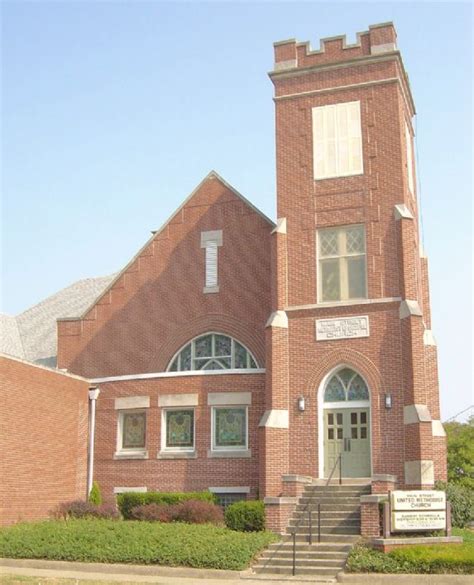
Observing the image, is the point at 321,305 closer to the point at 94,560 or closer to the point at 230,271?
the point at 230,271

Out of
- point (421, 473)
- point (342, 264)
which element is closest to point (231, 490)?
point (421, 473)

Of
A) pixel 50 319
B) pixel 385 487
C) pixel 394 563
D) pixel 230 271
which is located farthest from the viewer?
pixel 50 319

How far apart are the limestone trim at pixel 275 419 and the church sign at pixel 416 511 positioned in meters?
5.26

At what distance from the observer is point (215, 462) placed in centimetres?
2436

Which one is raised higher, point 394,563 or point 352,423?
point 352,423

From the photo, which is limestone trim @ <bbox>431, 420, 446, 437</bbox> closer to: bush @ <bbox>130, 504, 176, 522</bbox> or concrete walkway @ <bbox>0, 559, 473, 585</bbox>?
bush @ <bbox>130, 504, 176, 522</bbox>

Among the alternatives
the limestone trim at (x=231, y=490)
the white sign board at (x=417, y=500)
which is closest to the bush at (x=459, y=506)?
the white sign board at (x=417, y=500)

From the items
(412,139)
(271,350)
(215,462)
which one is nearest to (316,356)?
(271,350)

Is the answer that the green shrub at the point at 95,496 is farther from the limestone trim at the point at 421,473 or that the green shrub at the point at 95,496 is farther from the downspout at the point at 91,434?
the limestone trim at the point at 421,473

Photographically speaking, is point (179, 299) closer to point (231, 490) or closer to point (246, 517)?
point (231, 490)

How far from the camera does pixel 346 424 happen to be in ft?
77.1

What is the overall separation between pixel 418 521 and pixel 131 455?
1012 centimetres

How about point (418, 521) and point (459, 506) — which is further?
point (459, 506)

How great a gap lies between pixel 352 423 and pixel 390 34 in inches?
470
